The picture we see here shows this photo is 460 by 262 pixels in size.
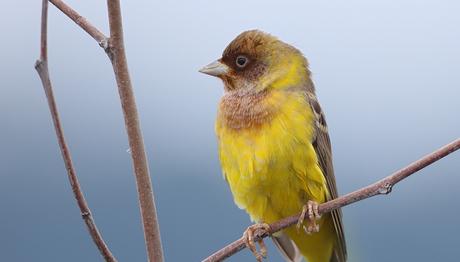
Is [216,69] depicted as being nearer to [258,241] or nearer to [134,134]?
[258,241]

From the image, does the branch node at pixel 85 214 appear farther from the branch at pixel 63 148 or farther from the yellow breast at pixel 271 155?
the yellow breast at pixel 271 155

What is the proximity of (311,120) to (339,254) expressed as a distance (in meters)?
1.04

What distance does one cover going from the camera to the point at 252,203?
3.75 m

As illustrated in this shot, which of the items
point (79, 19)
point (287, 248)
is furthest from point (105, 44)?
point (287, 248)

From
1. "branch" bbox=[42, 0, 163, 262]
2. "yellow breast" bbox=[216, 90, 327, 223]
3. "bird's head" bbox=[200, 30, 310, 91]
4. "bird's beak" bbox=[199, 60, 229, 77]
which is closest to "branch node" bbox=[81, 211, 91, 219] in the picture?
"branch" bbox=[42, 0, 163, 262]

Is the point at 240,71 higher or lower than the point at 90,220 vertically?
higher

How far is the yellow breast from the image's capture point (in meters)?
3.53

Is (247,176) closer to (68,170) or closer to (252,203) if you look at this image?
(252,203)

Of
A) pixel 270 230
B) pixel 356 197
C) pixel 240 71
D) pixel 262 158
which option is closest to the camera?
pixel 356 197

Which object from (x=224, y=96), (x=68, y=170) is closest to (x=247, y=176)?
(x=224, y=96)

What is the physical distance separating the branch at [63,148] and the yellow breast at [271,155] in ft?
4.49

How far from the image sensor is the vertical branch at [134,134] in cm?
219

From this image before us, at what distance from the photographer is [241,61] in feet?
13.3

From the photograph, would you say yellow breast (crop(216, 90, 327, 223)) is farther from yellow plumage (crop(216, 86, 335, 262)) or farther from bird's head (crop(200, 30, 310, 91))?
bird's head (crop(200, 30, 310, 91))
